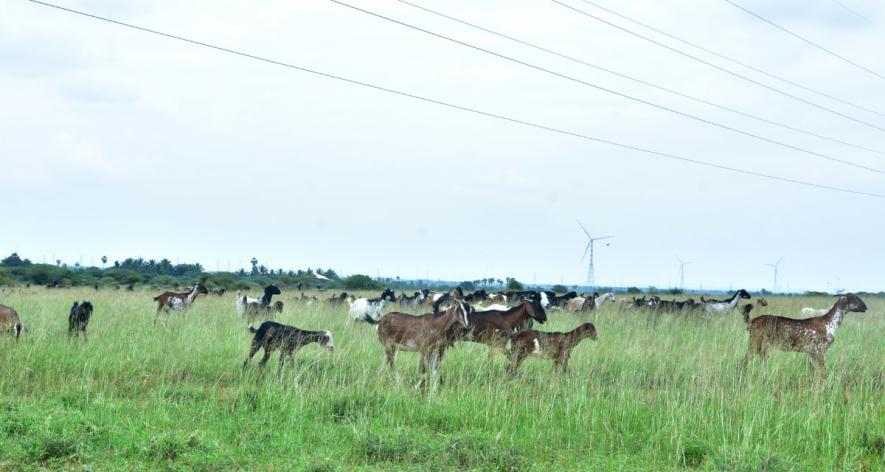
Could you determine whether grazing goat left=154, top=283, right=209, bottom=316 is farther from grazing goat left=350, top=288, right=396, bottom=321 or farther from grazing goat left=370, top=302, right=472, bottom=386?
grazing goat left=370, top=302, right=472, bottom=386

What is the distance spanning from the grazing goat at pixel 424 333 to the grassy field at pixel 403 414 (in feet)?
1.49

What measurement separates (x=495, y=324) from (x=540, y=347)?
2.03 meters

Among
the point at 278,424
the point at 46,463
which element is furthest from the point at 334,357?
the point at 46,463

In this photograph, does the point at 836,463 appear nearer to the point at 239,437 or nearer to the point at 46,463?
the point at 239,437

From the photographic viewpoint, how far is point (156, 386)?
11.8 m

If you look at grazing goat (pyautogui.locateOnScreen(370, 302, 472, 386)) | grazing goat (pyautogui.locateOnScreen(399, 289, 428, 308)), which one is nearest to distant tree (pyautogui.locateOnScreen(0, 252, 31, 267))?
grazing goat (pyautogui.locateOnScreen(399, 289, 428, 308))

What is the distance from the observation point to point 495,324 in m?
14.9

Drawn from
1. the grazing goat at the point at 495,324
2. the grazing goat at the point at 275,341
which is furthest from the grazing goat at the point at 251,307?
the grazing goat at the point at 495,324

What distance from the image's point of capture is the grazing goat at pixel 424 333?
41.3 ft

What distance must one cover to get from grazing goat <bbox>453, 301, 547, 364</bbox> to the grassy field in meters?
0.48

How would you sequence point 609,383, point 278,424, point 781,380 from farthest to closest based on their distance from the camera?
point 781,380
point 609,383
point 278,424

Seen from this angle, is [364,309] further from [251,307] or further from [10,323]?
[10,323]

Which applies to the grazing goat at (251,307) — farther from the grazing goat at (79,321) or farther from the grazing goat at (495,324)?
the grazing goat at (495,324)

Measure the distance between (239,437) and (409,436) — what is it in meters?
1.98
